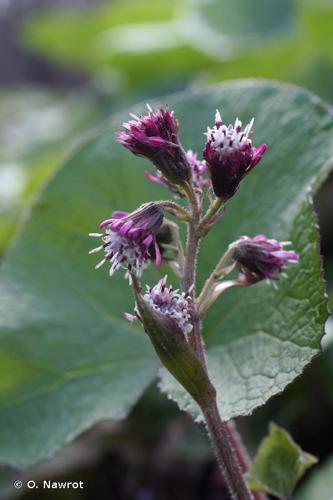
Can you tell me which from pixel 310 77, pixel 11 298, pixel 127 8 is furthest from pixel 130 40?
pixel 11 298

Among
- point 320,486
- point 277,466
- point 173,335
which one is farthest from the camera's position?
point 320,486

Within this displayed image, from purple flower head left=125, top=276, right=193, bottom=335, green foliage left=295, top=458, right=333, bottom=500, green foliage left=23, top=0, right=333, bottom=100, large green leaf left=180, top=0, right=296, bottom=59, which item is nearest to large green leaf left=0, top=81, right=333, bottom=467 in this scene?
purple flower head left=125, top=276, right=193, bottom=335

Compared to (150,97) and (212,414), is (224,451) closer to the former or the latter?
(212,414)

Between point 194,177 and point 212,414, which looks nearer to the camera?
point 212,414

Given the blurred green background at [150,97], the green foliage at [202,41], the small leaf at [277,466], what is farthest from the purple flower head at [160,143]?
the green foliage at [202,41]

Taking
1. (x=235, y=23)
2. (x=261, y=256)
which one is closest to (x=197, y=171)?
(x=261, y=256)

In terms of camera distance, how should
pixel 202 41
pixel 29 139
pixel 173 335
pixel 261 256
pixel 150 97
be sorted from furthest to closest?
pixel 29 139
pixel 150 97
pixel 202 41
pixel 261 256
pixel 173 335

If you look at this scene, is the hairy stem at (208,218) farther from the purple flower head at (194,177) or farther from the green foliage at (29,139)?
the green foliage at (29,139)
